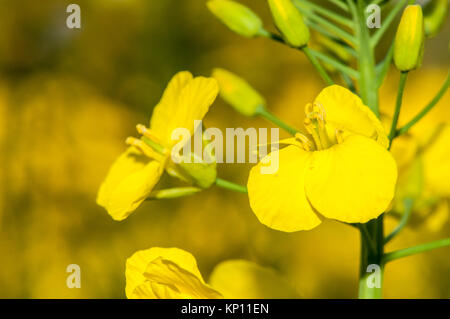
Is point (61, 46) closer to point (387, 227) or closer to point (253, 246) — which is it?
point (253, 246)

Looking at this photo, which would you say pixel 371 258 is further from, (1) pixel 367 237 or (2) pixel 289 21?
(2) pixel 289 21

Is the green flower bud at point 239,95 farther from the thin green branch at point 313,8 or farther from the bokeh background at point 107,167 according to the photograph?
the bokeh background at point 107,167

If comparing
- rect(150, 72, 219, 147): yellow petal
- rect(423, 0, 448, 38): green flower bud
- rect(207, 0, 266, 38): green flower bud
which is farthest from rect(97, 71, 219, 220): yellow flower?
rect(423, 0, 448, 38): green flower bud

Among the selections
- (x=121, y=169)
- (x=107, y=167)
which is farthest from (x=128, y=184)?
(x=107, y=167)

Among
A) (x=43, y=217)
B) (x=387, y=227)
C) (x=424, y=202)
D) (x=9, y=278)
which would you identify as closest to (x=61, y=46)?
(x=43, y=217)

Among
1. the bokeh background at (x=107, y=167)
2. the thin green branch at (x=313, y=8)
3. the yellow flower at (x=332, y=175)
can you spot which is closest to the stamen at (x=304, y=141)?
the yellow flower at (x=332, y=175)

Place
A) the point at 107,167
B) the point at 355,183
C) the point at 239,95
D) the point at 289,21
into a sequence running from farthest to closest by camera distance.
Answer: the point at 107,167 → the point at 239,95 → the point at 289,21 → the point at 355,183
